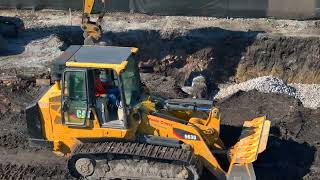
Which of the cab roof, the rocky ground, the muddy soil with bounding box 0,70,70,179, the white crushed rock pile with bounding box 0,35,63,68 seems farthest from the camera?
the white crushed rock pile with bounding box 0,35,63,68

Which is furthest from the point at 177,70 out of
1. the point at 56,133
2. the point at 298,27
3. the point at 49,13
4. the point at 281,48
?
the point at 56,133

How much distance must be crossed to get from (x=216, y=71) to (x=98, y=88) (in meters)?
9.21

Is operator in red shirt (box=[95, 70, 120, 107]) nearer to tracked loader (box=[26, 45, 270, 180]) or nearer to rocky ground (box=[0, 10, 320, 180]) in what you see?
tracked loader (box=[26, 45, 270, 180])

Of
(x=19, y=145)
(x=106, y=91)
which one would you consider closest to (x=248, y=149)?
(x=106, y=91)

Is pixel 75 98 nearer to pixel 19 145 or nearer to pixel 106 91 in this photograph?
pixel 106 91

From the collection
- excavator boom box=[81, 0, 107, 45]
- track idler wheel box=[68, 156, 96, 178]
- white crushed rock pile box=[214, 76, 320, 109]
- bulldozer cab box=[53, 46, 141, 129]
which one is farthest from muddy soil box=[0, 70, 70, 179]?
white crushed rock pile box=[214, 76, 320, 109]

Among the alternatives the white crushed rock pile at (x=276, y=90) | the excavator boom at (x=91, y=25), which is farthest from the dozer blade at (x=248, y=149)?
the excavator boom at (x=91, y=25)

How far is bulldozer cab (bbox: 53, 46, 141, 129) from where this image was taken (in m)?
10.8

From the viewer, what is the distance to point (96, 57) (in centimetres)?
1112

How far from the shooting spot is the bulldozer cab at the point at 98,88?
10.8 m

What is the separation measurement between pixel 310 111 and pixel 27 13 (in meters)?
13.6

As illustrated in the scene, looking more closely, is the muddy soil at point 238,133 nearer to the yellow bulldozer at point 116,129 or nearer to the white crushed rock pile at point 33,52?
the yellow bulldozer at point 116,129

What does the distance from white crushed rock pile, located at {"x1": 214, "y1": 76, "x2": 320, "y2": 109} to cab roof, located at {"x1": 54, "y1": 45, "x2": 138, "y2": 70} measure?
21.5 feet

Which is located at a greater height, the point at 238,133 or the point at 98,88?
the point at 98,88
